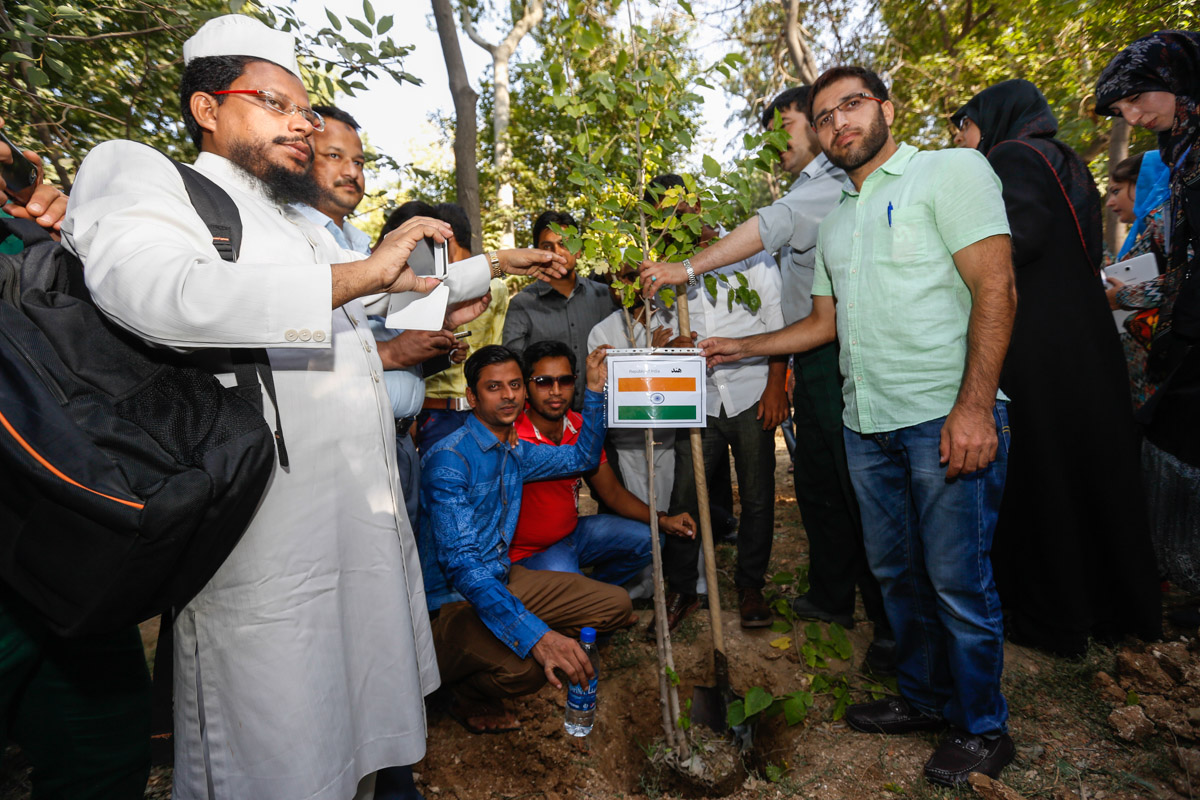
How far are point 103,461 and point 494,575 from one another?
174 centimetres

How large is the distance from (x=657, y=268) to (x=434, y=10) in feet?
17.3

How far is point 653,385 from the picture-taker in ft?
8.48

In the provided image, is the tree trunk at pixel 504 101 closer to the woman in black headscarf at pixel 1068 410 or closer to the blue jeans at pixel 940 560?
the woman in black headscarf at pixel 1068 410

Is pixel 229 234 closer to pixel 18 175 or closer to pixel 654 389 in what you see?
pixel 18 175

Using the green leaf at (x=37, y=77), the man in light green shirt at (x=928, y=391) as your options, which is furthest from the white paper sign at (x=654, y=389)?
the green leaf at (x=37, y=77)

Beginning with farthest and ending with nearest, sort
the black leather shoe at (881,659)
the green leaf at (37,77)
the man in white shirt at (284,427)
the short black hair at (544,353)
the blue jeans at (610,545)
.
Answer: the blue jeans at (610,545) < the short black hair at (544,353) < the black leather shoe at (881,659) < the green leaf at (37,77) < the man in white shirt at (284,427)

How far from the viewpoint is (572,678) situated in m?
2.41

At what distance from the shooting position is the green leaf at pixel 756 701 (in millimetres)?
2410

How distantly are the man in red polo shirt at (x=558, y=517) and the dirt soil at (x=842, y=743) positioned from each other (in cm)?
63

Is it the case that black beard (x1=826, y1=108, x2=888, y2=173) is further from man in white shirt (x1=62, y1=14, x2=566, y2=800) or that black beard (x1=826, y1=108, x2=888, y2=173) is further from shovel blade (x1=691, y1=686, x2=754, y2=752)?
shovel blade (x1=691, y1=686, x2=754, y2=752)

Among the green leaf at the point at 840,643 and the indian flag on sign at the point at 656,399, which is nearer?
the indian flag on sign at the point at 656,399

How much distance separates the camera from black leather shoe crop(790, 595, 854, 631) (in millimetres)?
3434

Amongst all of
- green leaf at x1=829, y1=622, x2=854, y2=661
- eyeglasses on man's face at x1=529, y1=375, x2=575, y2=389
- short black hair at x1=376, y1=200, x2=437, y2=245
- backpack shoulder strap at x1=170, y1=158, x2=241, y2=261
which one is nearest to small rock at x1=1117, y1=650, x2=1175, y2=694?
green leaf at x1=829, y1=622, x2=854, y2=661

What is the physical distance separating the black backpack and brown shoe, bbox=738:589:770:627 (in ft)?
9.07
